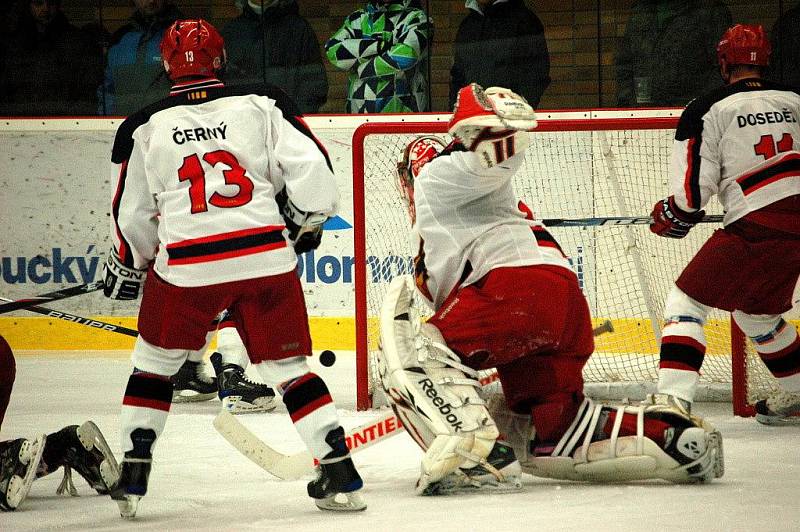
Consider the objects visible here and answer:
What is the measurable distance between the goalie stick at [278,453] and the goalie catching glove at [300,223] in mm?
525

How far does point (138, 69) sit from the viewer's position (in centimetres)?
588

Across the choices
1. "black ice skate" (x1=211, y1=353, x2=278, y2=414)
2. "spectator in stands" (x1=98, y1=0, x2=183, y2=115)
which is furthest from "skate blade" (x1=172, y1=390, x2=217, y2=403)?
"spectator in stands" (x1=98, y1=0, x2=183, y2=115)

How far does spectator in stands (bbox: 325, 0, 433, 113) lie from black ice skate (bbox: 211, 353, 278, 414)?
5.87ft

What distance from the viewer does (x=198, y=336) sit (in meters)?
2.77

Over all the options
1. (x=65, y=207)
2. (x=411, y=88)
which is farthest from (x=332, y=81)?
(x=65, y=207)

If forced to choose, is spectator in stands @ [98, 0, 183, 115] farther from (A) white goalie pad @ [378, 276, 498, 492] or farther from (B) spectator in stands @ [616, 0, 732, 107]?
(A) white goalie pad @ [378, 276, 498, 492]

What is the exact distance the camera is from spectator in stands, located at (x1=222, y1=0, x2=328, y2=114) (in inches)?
227

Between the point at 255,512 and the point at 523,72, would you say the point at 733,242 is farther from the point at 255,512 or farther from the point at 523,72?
the point at 523,72

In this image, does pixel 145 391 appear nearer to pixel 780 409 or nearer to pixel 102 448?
pixel 102 448

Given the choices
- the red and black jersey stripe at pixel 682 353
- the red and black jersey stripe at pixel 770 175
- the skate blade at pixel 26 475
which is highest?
the red and black jersey stripe at pixel 770 175

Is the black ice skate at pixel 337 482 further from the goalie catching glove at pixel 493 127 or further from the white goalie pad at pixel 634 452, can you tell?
the goalie catching glove at pixel 493 127

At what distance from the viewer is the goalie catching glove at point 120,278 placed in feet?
9.52

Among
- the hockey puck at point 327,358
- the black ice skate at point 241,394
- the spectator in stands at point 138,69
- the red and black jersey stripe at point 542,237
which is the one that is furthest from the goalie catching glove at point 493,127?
the spectator in stands at point 138,69

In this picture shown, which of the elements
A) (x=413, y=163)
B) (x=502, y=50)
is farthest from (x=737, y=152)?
(x=502, y=50)
